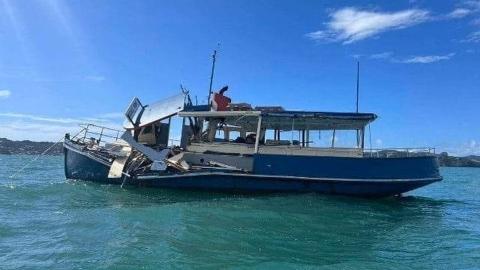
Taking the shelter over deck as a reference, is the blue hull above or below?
below

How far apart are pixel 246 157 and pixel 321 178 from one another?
3.24m

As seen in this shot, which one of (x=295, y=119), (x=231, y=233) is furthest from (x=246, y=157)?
(x=231, y=233)

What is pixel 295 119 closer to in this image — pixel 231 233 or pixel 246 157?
pixel 246 157

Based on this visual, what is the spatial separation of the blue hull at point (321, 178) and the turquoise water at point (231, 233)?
55 centimetres

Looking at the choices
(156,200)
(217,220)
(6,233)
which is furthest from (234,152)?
(6,233)

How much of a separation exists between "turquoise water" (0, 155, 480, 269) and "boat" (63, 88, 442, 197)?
80 cm

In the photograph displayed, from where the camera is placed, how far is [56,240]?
1007 centimetres

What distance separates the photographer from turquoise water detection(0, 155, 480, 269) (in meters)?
8.76

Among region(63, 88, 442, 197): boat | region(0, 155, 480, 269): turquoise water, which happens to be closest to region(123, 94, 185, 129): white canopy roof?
region(63, 88, 442, 197): boat

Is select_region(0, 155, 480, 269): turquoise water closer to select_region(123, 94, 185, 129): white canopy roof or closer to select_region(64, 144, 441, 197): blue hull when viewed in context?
select_region(64, 144, 441, 197): blue hull

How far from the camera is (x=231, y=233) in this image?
1102 centimetres

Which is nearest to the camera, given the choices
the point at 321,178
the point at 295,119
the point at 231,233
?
the point at 231,233

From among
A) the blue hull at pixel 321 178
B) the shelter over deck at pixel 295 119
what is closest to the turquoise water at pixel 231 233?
the blue hull at pixel 321 178

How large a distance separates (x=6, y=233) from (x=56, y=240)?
1622 millimetres
